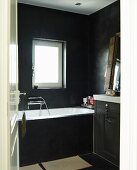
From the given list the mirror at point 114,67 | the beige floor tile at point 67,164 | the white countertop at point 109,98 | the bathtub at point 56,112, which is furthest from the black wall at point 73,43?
the beige floor tile at point 67,164

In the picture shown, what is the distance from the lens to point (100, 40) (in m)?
3.88

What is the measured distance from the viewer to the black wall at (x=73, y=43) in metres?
3.60

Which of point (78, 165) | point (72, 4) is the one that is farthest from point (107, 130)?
point (72, 4)

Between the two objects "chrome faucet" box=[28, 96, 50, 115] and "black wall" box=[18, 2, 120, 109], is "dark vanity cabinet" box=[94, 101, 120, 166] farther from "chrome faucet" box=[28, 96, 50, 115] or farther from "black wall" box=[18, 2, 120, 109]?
"chrome faucet" box=[28, 96, 50, 115]

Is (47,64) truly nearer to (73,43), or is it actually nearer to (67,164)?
(73,43)

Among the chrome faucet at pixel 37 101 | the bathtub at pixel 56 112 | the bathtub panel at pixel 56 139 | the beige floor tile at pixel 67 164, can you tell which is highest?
the chrome faucet at pixel 37 101

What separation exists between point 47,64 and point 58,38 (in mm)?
562

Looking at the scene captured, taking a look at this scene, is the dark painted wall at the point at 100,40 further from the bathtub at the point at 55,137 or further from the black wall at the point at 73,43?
the bathtub at the point at 55,137

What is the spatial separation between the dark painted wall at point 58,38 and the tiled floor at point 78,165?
1.18 metres

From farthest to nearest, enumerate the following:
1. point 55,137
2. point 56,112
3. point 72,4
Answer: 1. point 56,112
2. point 72,4
3. point 55,137

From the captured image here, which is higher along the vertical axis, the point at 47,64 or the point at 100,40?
the point at 100,40

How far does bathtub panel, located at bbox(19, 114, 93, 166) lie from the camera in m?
2.81

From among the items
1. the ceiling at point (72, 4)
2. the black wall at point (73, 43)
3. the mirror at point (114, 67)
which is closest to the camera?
the mirror at point (114, 67)

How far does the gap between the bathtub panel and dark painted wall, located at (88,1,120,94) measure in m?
0.93
